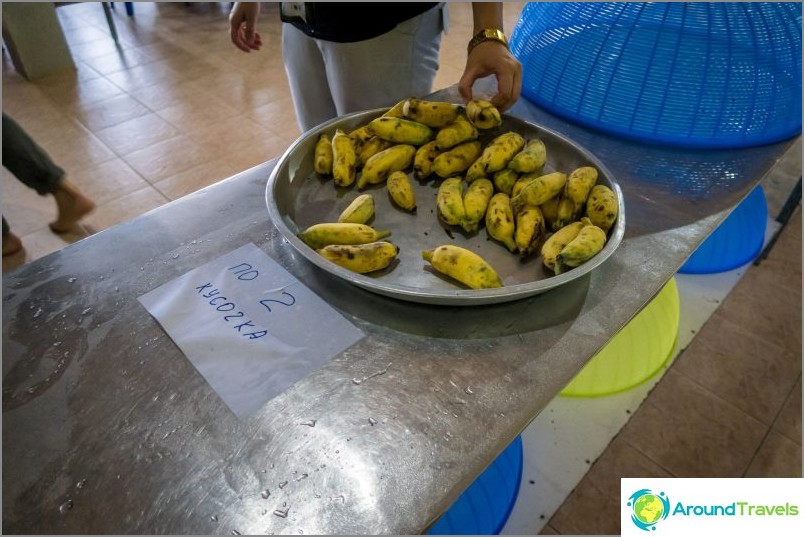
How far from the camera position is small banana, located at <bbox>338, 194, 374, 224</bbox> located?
0.82 meters

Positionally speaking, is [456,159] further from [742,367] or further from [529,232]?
[742,367]

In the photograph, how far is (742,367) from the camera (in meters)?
1.57

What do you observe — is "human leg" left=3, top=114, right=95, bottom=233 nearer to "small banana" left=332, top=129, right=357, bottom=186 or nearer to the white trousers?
the white trousers

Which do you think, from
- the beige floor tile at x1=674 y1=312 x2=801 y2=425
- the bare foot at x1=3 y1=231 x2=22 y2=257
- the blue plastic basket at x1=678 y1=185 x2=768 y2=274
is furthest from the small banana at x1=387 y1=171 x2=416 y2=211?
the bare foot at x1=3 y1=231 x2=22 y2=257

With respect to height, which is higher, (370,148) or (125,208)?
(370,148)

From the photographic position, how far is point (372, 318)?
0.71 metres

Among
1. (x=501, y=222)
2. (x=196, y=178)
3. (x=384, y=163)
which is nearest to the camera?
(x=501, y=222)

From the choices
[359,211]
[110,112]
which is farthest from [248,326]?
[110,112]

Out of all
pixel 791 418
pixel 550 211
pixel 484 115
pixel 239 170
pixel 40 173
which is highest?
pixel 484 115

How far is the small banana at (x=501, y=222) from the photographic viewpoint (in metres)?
0.80

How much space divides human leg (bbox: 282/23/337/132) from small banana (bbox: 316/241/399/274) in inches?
29.9

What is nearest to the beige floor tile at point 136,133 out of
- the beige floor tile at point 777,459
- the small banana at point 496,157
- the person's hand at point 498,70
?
the person's hand at point 498,70

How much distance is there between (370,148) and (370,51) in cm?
37

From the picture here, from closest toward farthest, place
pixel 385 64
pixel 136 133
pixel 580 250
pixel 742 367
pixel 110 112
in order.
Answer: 1. pixel 580 250
2. pixel 385 64
3. pixel 742 367
4. pixel 136 133
5. pixel 110 112
